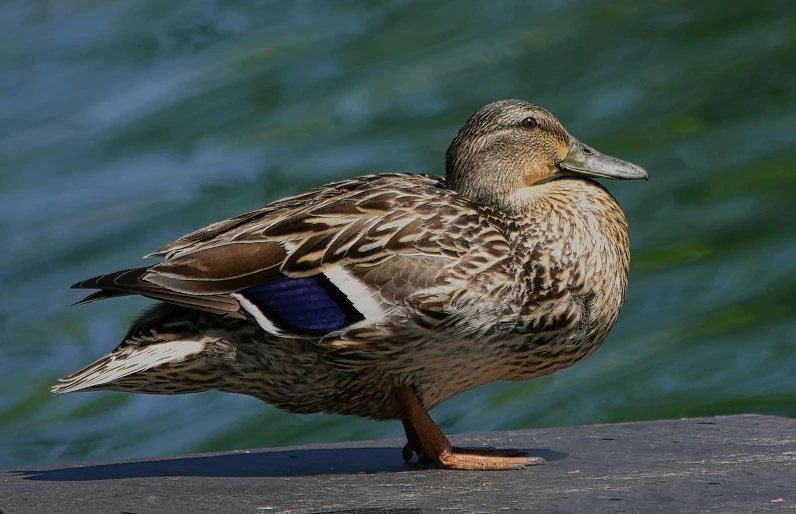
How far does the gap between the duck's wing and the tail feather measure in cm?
18

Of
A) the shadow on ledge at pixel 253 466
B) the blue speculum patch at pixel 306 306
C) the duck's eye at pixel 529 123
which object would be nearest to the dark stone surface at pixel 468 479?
the shadow on ledge at pixel 253 466

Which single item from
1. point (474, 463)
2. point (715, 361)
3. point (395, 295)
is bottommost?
point (715, 361)

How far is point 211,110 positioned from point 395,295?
831 centimetres

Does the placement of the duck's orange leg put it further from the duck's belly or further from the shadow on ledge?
the shadow on ledge

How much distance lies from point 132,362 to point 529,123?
1.63m

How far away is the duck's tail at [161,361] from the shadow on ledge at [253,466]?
296 mm

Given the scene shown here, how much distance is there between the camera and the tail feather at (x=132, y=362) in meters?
4.73

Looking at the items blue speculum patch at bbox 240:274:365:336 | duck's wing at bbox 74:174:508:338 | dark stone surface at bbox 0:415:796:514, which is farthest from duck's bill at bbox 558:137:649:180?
blue speculum patch at bbox 240:274:365:336

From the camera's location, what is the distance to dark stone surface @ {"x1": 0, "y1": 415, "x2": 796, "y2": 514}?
4.21 metres

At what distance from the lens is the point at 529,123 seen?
516 cm

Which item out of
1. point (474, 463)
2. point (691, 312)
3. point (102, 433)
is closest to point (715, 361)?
point (691, 312)

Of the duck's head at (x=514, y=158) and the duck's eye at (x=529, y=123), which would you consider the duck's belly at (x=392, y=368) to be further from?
the duck's eye at (x=529, y=123)

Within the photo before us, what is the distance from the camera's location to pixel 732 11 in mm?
13031

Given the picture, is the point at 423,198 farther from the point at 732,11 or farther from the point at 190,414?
the point at 732,11
